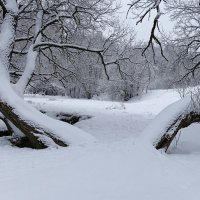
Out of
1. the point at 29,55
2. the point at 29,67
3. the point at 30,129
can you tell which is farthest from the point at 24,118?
the point at 29,55

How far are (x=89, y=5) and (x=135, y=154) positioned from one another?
7628mm

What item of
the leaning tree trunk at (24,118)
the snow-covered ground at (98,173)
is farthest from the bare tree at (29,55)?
the snow-covered ground at (98,173)

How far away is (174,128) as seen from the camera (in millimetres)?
9227

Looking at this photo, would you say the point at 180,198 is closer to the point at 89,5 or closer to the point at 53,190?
the point at 53,190

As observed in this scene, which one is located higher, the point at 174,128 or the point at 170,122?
the point at 170,122

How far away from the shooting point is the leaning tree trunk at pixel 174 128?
909 centimetres

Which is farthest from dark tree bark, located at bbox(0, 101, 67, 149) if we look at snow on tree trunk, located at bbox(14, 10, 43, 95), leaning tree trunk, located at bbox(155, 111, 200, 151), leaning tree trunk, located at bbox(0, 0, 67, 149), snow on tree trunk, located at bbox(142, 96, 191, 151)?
leaning tree trunk, located at bbox(155, 111, 200, 151)

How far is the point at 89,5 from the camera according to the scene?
517 inches

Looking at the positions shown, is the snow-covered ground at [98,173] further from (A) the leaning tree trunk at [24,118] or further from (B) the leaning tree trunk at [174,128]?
(B) the leaning tree trunk at [174,128]

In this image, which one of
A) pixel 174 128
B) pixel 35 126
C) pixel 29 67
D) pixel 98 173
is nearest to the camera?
pixel 98 173

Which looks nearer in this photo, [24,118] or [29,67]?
[24,118]

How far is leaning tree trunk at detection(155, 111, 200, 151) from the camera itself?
909 centimetres

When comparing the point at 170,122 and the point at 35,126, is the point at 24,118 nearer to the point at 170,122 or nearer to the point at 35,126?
the point at 35,126

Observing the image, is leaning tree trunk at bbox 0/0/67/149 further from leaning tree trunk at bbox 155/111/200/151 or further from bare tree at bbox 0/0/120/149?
leaning tree trunk at bbox 155/111/200/151
